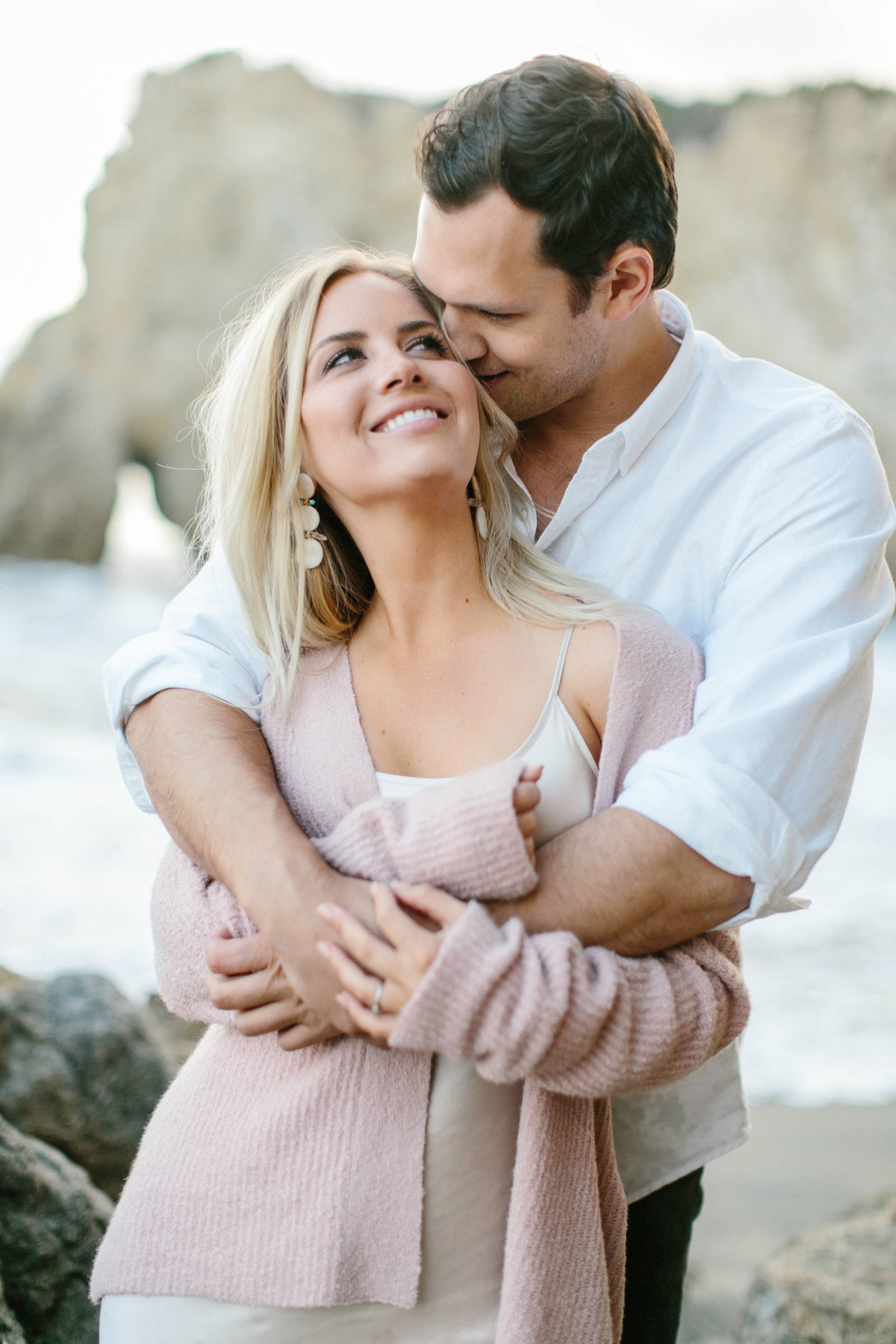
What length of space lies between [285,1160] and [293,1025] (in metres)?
0.15

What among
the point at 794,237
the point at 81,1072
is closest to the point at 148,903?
the point at 81,1072

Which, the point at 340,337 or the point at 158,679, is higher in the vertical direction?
the point at 340,337

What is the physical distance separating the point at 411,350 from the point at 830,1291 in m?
1.71

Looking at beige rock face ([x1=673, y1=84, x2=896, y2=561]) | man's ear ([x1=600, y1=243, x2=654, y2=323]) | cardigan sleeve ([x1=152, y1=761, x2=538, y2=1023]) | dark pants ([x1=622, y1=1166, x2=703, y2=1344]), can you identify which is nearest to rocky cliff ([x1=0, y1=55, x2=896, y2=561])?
beige rock face ([x1=673, y1=84, x2=896, y2=561])

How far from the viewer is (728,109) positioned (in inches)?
744

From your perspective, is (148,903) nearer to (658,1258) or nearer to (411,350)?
(658,1258)

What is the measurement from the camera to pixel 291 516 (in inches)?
66.2

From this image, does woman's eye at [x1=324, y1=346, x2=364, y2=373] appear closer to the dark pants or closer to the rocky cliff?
the dark pants

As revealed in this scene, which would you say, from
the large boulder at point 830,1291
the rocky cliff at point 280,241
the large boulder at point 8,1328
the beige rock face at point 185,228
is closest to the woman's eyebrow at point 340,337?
the large boulder at point 8,1328

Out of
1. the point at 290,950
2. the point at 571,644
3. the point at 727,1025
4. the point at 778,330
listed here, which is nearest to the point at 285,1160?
the point at 290,950

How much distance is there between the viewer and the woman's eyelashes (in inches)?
62.9

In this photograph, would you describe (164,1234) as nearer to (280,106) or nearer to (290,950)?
(290,950)

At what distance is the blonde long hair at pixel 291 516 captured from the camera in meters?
Result: 1.61

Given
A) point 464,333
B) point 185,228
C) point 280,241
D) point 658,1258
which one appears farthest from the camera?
point 185,228
